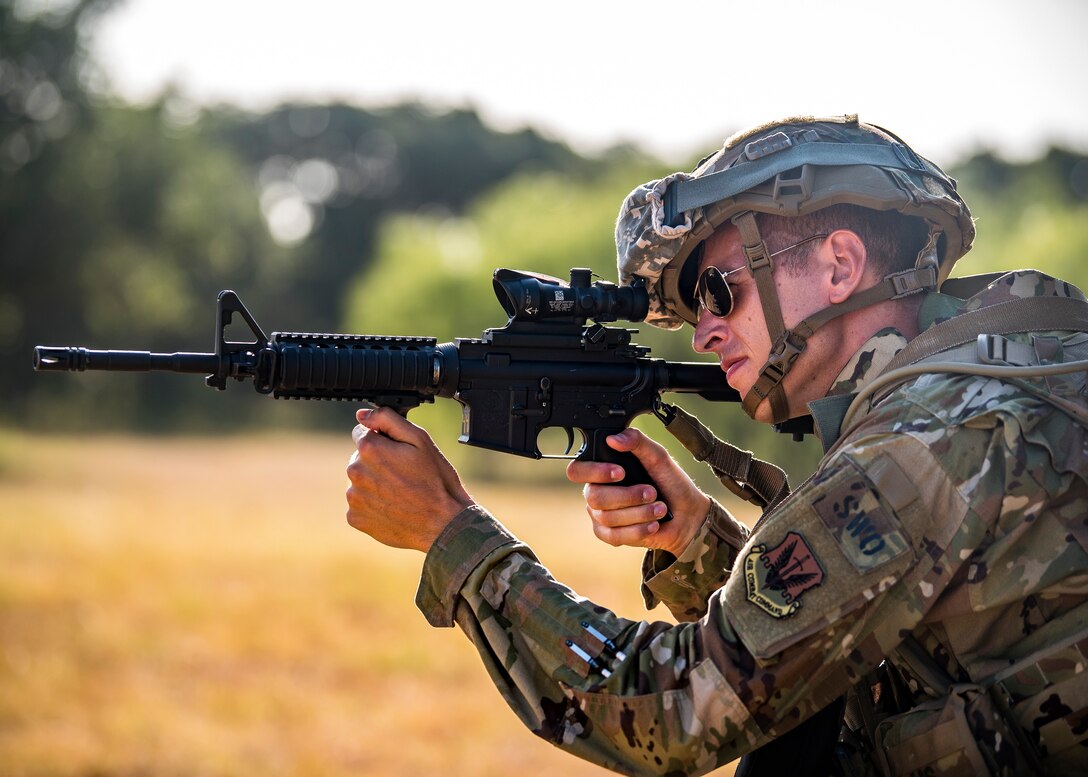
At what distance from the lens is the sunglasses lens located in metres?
3.74

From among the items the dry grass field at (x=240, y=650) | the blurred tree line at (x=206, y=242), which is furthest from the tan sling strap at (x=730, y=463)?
the blurred tree line at (x=206, y=242)

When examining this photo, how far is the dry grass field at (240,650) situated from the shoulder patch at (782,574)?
276 inches

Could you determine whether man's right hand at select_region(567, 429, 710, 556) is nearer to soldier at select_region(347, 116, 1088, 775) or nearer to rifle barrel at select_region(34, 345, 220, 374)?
soldier at select_region(347, 116, 1088, 775)

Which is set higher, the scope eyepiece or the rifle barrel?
the scope eyepiece

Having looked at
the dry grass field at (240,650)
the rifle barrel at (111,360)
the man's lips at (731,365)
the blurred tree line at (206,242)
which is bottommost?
the dry grass field at (240,650)

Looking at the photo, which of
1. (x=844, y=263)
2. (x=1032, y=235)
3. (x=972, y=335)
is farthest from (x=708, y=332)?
(x=1032, y=235)

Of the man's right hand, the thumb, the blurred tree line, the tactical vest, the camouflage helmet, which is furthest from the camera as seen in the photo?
the blurred tree line

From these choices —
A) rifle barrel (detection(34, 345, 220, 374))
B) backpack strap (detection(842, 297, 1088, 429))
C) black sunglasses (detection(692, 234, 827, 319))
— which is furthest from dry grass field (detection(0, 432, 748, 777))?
backpack strap (detection(842, 297, 1088, 429))

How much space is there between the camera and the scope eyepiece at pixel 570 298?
418 centimetres

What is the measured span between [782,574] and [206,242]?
45.0m

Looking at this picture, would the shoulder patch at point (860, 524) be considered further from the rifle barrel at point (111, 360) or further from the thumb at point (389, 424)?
the rifle barrel at point (111, 360)

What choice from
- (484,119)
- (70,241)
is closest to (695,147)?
(70,241)

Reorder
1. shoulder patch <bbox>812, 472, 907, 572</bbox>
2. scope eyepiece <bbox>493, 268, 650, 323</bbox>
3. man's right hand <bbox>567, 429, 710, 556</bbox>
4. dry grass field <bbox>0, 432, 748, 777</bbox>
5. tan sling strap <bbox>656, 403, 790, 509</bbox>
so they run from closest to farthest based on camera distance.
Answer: shoulder patch <bbox>812, 472, 907, 572</bbox> → scope eyepiece <bbox>493, 268, 650, 323</bbox> → man's right hand <bbox>567, 429, 710, 556</bbox> → tan sling strap <bbox>656, 403, 790, 509</bbox> → dry grass field <bbox>0, 432, 748, 777</bbox>

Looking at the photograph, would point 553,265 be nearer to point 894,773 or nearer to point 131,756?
point 131,756
